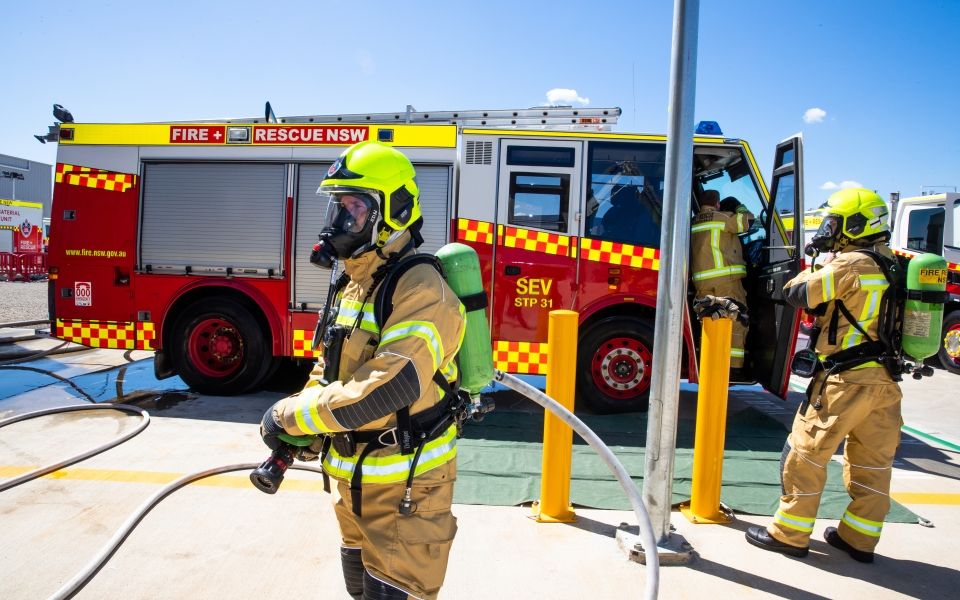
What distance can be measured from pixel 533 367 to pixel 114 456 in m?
3.32

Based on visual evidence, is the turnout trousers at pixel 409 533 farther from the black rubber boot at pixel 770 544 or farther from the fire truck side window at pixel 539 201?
the fire truck side window at pixel 539 201

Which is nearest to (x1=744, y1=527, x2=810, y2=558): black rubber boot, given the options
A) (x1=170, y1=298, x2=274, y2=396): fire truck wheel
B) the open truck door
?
the open truck door

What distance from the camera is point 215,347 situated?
596cm

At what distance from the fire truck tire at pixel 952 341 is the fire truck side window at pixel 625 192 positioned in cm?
647

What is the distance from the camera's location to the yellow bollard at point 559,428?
3412 mm

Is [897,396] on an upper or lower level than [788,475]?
upper

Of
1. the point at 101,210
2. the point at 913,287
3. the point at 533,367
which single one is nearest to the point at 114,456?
the point at 101,210

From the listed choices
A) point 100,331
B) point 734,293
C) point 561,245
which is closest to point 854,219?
point 734,293

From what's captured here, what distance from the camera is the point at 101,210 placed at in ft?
19.3

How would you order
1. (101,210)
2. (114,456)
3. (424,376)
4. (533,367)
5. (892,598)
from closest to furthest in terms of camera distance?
(424,376) → (892,598) → (114,456) → (533,367) → (101,210)

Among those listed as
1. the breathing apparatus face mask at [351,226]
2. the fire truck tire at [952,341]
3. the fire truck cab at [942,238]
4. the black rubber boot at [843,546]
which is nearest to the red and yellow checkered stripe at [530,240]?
the black rubber boot at [843,546]

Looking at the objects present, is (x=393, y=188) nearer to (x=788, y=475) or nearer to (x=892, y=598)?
(x=788, y=475)

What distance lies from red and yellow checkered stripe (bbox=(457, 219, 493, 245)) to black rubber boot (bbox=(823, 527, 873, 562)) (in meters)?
3.28

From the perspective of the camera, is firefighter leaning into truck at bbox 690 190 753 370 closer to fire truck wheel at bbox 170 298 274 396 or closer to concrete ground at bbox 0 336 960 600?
concrete ground at bbox 0 336 960 600
